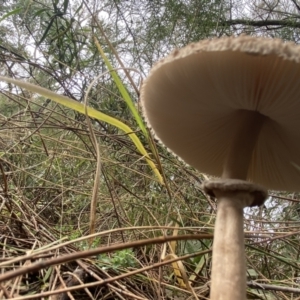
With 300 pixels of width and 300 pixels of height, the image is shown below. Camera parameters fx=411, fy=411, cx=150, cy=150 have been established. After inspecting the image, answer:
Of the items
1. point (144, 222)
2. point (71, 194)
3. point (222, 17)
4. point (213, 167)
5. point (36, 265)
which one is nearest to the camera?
point (36, 265)

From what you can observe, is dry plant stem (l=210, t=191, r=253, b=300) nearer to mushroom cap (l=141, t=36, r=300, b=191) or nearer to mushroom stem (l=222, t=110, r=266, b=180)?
mushroom stem (l=222, t=110, r=266, b=180)

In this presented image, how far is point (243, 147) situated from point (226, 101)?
0.14 meters

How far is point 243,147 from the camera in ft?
3.73

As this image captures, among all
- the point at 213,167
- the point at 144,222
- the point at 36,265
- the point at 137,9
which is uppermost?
the point at 137,9

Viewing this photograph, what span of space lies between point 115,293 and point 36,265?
589 mm

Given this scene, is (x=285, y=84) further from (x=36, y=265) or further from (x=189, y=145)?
(x=36, y=265)

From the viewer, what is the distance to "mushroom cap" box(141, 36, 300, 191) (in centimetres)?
82

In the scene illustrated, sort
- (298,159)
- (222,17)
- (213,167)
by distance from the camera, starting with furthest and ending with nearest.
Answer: (222,17)
(213,167)
(298,159)

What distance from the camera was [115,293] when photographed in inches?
47.3

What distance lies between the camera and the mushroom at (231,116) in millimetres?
838

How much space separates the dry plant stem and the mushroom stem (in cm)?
9

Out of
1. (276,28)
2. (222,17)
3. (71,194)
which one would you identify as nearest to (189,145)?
(71,194)

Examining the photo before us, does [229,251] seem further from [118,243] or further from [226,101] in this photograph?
[118,243]

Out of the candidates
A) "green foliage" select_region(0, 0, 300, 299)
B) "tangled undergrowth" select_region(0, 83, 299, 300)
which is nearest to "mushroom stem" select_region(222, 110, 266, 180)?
"tangled undergrowth" select_region(0, 83, 299, 300)
